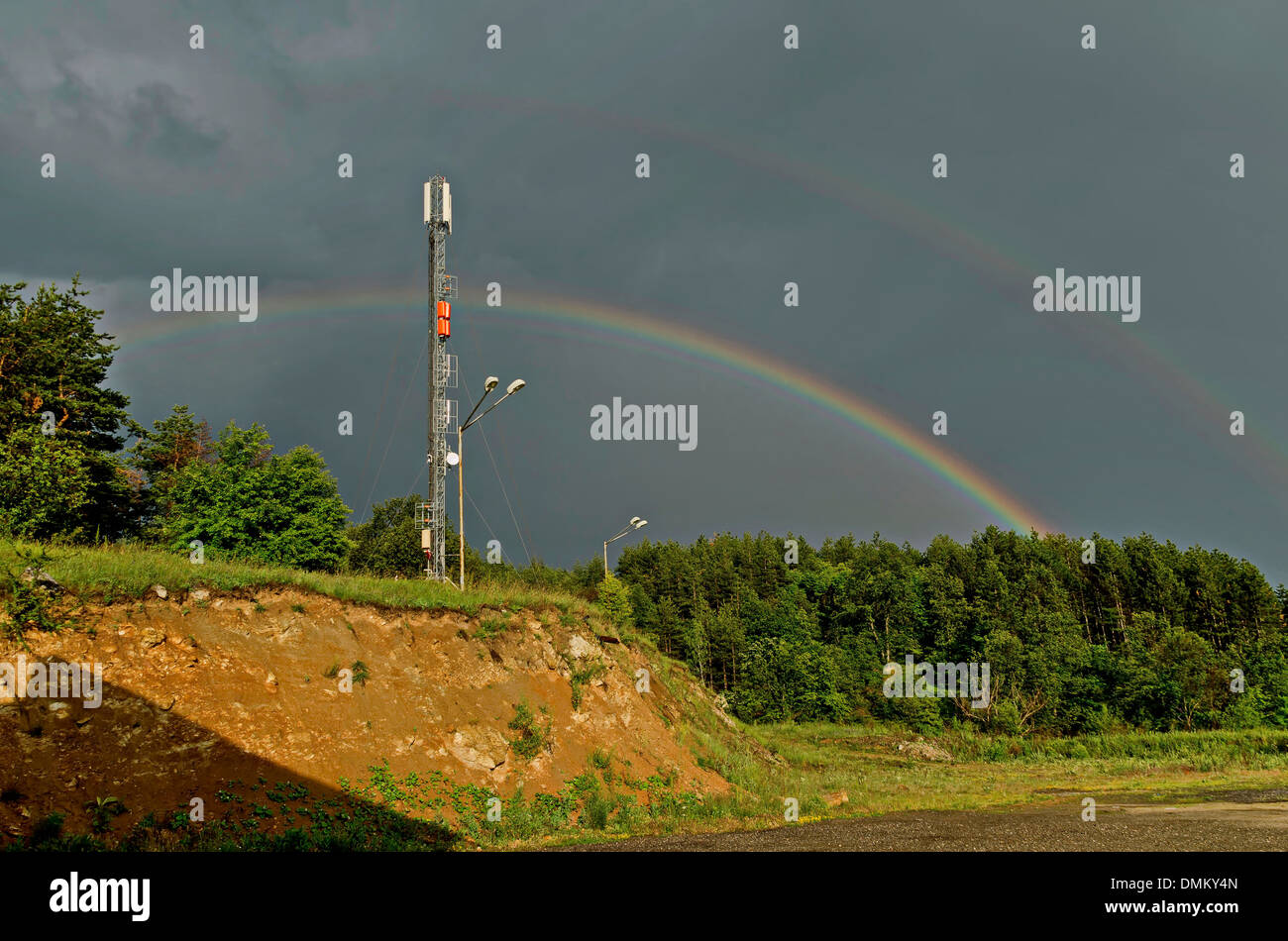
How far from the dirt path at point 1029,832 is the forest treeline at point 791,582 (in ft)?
50.7

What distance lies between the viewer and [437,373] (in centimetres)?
3444

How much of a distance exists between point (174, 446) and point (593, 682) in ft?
184

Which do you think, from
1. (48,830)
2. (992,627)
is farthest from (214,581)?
(992,627)

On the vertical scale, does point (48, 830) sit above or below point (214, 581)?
below

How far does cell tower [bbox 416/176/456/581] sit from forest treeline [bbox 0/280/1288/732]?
334 cm

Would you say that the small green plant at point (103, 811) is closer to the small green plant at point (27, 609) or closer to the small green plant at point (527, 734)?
the small green plant at point (27, 609)

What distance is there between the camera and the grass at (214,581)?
18094 mm

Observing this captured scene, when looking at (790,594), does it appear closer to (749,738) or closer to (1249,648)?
(1249,648)

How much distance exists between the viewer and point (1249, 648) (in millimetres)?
81562

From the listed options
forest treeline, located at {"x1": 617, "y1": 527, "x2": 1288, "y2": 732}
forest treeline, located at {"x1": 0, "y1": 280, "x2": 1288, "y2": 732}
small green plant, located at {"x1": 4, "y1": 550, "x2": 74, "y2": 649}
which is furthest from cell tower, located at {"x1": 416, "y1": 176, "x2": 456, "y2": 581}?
forest treeline, located at {"x1": 617, "y1": 527, "x2": 1288, "y2": 732}

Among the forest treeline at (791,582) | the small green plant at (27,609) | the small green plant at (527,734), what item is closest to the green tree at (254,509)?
the forest treeline at (791,582)

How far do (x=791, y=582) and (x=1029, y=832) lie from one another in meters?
93.6

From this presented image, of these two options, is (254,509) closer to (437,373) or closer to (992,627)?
(437,373)
